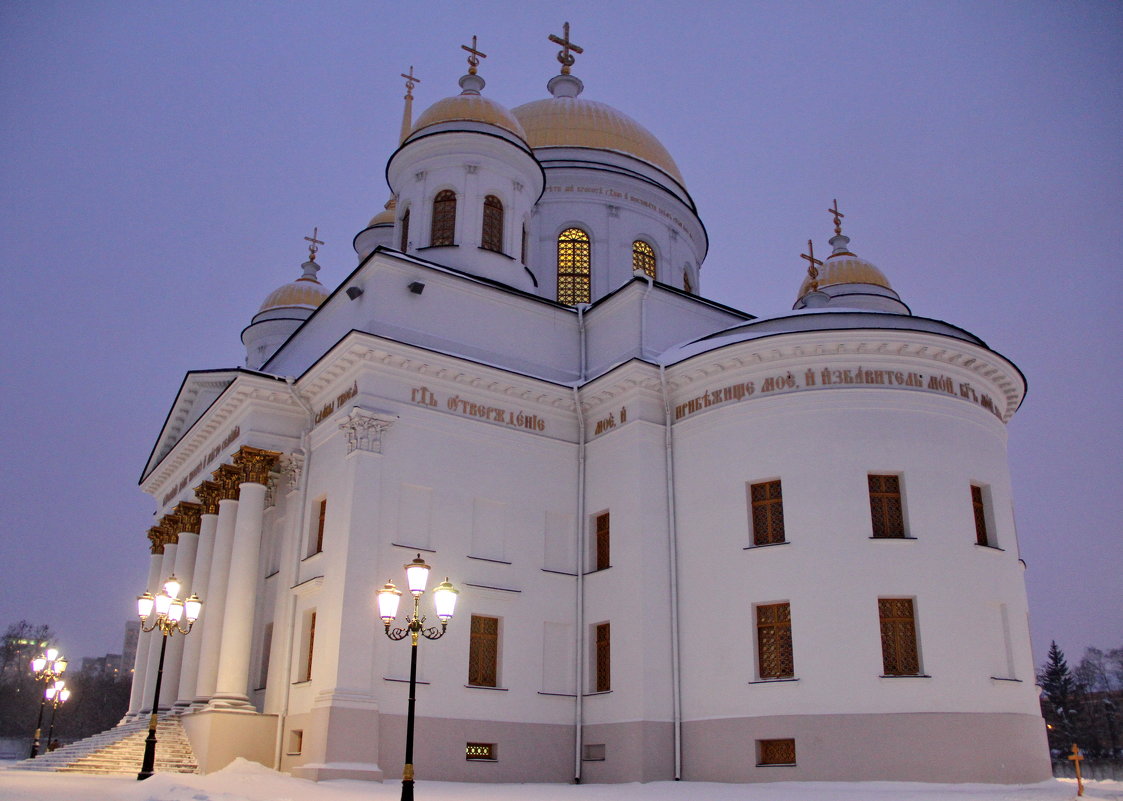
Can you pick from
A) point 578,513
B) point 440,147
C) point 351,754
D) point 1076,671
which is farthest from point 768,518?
point 1076,671

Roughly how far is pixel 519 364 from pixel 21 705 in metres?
59.4

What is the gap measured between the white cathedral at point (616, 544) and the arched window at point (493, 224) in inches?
59.4

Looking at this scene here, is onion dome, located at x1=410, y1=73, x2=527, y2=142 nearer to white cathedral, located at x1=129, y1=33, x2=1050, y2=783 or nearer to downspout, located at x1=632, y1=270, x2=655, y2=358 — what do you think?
white cathedral, located at x1=129, y1=33, x2=1050, y2=783

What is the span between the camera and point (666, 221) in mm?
29953

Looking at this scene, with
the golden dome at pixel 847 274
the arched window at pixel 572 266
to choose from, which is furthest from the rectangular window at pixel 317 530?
the golden dome at pixel 847 274

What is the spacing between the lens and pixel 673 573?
63.7ft

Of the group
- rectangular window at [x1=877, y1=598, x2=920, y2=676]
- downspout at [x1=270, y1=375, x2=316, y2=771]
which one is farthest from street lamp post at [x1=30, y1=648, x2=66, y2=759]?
rectangular window at [x1=877, y1=598, x2=920, y2=676]

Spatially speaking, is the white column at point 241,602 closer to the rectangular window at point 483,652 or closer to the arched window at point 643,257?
the rectangular window at point 483,652

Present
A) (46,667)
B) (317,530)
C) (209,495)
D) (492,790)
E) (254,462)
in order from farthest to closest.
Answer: (46,667) → (209,495) → (254,462) → (317,530) → (492,790)

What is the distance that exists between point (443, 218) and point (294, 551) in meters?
9.48

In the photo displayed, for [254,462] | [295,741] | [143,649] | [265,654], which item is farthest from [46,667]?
[295,741]

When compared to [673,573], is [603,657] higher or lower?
lower

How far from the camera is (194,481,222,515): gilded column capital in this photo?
22.7m

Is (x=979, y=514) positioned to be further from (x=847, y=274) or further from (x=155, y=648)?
(x=155, y=648)
